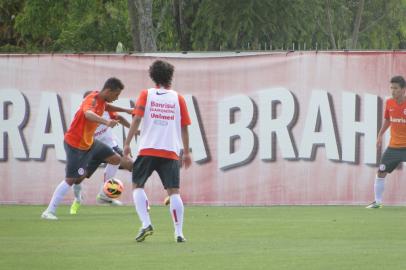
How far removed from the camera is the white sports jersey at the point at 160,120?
515 inches

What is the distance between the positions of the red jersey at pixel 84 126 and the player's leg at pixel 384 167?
5.05 m

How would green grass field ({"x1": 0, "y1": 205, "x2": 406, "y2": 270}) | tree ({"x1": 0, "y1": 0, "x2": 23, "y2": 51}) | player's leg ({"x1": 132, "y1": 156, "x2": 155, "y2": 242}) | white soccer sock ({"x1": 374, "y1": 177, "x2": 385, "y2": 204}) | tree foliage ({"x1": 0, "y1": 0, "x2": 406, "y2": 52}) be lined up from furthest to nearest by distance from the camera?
tree ({"x1": 0, "y1": 0, "x2": 23, "y2": 51}) < tree foliage ({"x1": 0, "y1": 0, "x2": 406, "y2": 52}) < white soccer sock ({"x1": 374, "y1": 177, "x2": 385, "y2": 204}) < player's leg ({"x1": 132, "y1": 156, "x2": 155, "y2": 242}) < green grass field ({"x1": 0, "y1": 205, "x2": 406, "y2": 270})

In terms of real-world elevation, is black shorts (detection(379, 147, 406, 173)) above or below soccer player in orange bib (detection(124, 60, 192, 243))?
below

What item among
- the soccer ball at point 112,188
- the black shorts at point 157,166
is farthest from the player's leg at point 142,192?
the soccer ball at point 112,188

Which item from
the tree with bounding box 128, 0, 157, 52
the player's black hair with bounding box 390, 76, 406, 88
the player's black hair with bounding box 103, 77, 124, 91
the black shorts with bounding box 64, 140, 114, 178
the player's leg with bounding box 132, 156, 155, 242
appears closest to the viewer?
the player's leg with bounding box 132, 156, 155, 242

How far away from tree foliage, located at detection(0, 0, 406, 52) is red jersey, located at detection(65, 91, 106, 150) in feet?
31.5

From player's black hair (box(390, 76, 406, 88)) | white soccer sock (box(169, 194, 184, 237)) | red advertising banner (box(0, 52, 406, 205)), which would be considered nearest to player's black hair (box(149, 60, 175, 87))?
white soccer sock (box(169, 194, 184, 237))

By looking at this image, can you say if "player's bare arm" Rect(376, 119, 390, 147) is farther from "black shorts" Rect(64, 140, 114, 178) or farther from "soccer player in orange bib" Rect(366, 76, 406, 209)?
"black shorts" Rect(64, 140, 114, 178)

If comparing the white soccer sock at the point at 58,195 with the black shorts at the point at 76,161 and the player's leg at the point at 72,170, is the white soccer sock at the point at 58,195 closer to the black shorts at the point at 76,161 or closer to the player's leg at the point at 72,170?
the player's leg at the point at 72,170

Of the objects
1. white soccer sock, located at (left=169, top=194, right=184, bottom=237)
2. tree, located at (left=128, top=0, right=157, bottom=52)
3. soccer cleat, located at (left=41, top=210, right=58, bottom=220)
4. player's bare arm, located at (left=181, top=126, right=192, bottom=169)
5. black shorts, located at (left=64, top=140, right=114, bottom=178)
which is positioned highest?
tree, located at (left=128, top=0, right=157, bottom=52)

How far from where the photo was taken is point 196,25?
3353 centimetres

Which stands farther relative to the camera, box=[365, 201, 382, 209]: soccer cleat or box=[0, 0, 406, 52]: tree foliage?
box=[0, 0, 406, 52]: tree foliage

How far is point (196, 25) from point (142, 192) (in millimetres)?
20700

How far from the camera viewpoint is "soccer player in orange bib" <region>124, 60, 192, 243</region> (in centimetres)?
1308
